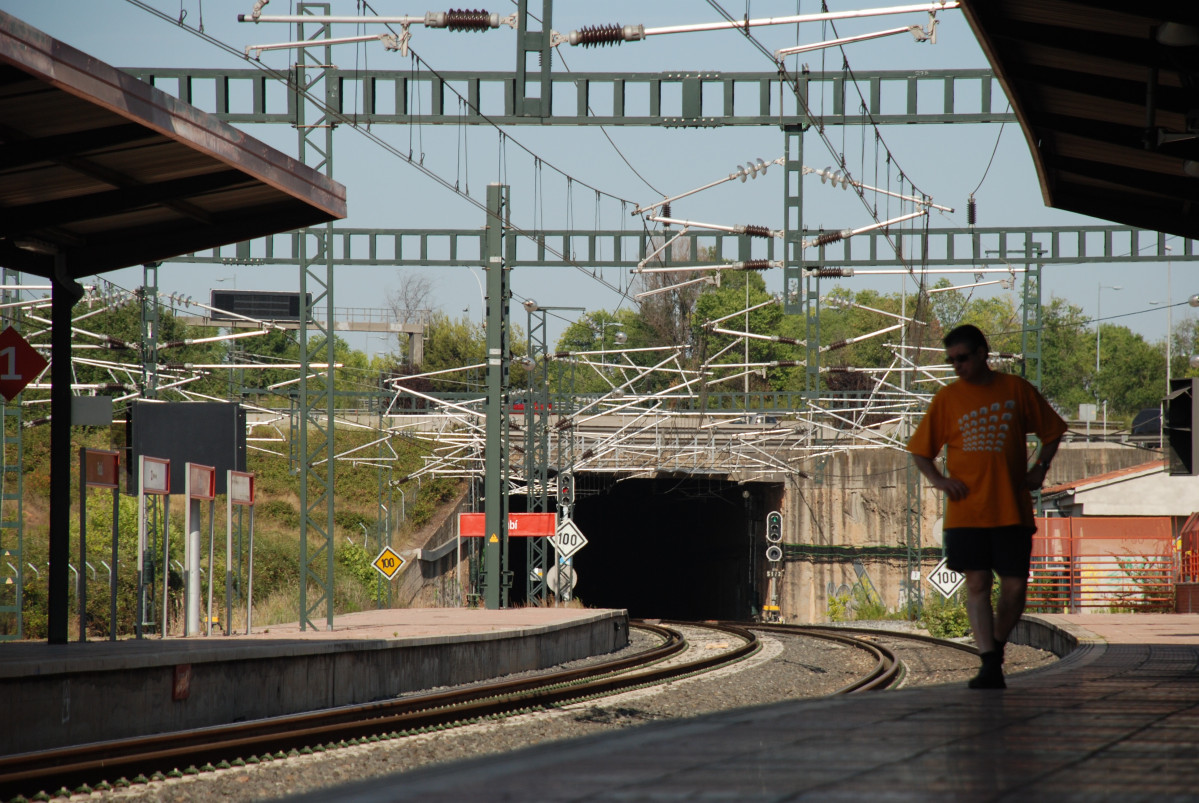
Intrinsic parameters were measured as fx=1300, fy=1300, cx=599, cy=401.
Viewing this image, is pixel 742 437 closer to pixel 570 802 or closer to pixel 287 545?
pixel 287 545

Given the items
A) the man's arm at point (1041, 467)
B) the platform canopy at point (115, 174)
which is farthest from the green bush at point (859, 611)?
the man's arm at point (1041, 467)

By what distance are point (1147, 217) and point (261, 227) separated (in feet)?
29.7

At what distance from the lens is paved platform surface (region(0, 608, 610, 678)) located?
1066 cm

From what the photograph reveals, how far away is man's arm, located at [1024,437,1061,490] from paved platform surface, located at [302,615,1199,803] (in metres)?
1.07

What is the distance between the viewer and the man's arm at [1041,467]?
22.0 ft

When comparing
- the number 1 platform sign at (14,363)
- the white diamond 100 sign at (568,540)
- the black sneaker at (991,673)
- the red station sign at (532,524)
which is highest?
the number 1 platform sign at (14,363)

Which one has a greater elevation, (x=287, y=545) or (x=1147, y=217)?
(x=1147, y=217)

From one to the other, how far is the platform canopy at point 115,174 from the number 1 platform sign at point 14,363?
0.81 meters

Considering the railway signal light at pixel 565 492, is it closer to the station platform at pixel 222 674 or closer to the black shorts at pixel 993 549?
the station platform at pixel 222 674

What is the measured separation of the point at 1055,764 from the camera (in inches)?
157

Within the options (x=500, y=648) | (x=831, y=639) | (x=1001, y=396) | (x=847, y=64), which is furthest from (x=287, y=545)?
(x=1001, y=396)

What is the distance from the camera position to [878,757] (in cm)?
418

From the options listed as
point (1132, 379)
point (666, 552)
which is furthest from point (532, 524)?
point (1132, 379)

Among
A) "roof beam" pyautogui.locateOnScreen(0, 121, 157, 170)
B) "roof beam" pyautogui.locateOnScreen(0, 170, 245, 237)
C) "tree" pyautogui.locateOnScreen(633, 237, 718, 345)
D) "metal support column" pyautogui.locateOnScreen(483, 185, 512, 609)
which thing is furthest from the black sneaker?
"tree" pyautogui.locateOnScreen(633, 237, 718, 345)
